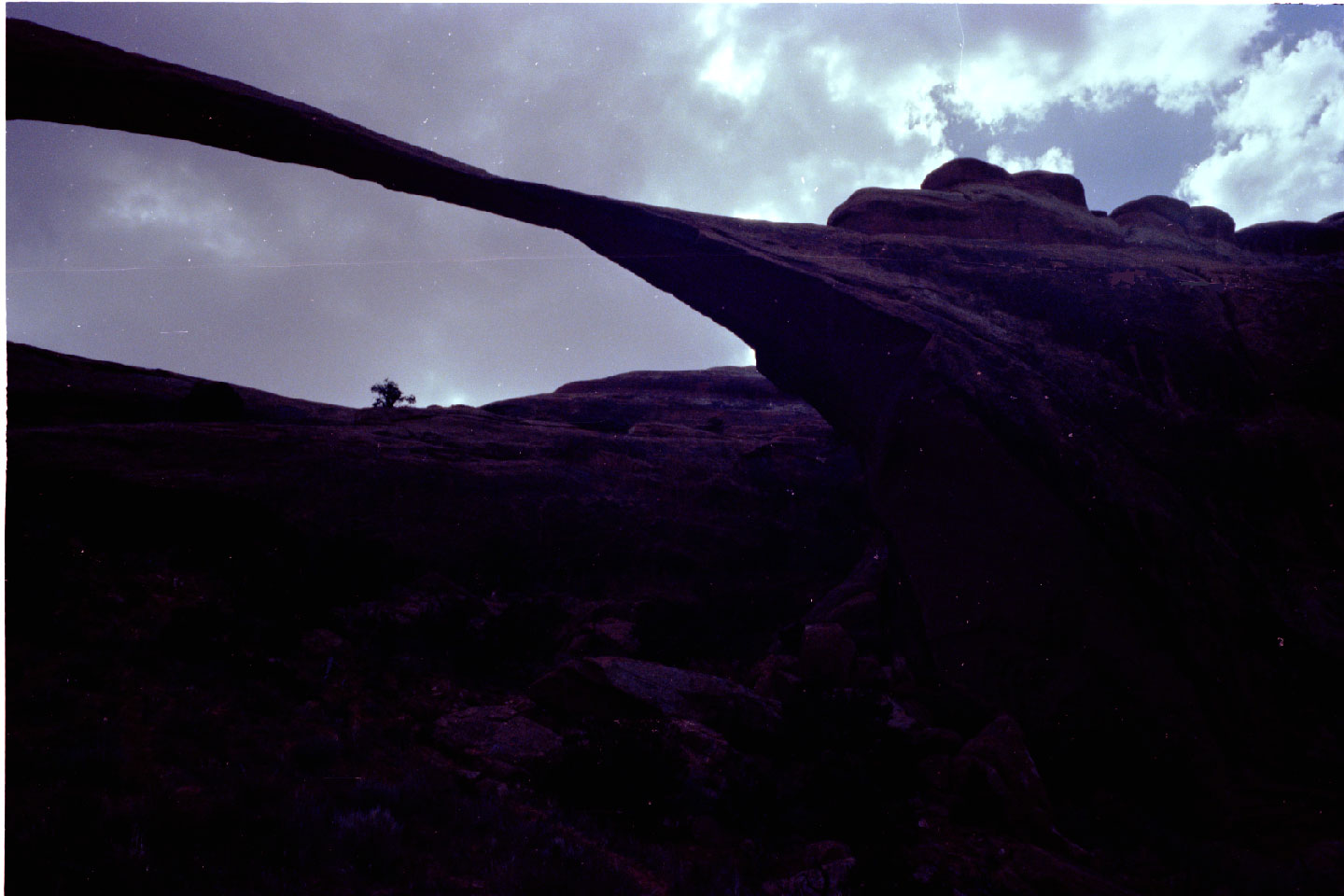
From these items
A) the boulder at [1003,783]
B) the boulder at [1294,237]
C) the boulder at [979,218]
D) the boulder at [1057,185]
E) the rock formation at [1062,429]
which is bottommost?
the boulder at [1003,783]

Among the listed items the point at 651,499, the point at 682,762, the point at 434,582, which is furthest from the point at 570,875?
the point at 651,499

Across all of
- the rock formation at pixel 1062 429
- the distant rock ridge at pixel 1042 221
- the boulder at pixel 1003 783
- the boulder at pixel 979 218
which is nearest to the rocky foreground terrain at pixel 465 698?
the boulder at pixel 1003 783

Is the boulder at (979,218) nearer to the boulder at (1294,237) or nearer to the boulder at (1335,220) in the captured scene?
the boulder at (1294,237)

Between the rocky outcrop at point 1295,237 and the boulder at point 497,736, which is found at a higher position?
the rocky outcrop at point 1295,237

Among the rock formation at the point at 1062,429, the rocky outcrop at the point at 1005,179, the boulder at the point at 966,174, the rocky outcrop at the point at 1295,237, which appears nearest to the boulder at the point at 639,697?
the rock formation at the point at 1062,429

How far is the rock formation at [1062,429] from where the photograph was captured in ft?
30.0

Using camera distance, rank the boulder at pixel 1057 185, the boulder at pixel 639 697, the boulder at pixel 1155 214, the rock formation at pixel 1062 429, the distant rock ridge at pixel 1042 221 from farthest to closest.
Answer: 1. the boulder at pixel 1057 185
2. the boulder at pixel 1155 214
3. the distant rock ridge at pixel 1042 221
4. the rock formation at pixel 1062 429
5. the boulder at pixel 639 697

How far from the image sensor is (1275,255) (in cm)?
1619

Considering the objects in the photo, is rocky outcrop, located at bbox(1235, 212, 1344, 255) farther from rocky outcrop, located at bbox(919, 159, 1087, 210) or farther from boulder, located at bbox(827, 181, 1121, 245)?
rocky outcrop, located at bbox(919, 159, 1087, 210)

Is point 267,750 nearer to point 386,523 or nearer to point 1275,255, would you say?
point 386,523

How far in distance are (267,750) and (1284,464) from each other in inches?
539

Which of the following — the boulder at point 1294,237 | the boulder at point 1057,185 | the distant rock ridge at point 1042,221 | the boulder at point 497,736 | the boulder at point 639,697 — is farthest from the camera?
the boulder at point 1057,185

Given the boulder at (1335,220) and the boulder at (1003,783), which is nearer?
the boulder at (1003,783)

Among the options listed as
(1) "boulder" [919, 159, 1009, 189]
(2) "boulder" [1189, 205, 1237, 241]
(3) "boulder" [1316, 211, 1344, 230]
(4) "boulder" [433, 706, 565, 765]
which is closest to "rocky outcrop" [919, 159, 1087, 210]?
(1) "boulder" [919, 159, 1009, 189]
